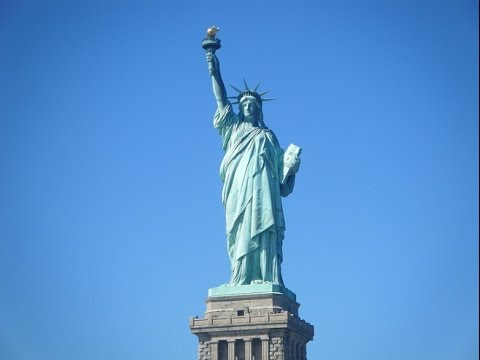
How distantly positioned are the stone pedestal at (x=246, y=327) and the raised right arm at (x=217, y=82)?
9.36 m

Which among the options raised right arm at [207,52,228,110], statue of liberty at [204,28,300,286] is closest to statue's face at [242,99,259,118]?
statue of liberty at [204,28,300,286]

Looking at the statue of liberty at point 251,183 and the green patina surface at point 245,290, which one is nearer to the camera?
the green patina surface at point 245,290

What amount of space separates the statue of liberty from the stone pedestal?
108 cm

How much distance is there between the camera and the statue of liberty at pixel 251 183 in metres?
60.4

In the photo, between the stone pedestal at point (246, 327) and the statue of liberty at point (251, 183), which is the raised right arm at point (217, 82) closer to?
the statue of liberty at point (251, 183)

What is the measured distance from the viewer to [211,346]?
193 ft

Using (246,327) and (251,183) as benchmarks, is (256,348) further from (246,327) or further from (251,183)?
(251,183)

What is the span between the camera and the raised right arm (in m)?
62.4

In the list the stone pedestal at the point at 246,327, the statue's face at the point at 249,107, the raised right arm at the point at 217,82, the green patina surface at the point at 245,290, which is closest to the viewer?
the stone pedestal at the point at 246,327

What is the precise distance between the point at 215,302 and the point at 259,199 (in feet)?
17.7

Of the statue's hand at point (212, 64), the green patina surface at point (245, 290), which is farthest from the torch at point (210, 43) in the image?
the green patina surface at point (245, 290)

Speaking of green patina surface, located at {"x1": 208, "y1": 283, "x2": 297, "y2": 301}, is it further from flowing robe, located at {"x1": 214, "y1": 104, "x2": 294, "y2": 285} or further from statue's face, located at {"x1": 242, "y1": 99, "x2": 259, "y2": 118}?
statue's face, located at {"x1": 242, "y1": 99, "x2": 259, "y2": 118}

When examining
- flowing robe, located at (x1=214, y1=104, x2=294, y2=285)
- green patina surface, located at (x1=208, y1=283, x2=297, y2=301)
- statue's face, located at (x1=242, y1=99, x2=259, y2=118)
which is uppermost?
statue's face, located at (x1=242, y1=99, x2=259, y2=118)

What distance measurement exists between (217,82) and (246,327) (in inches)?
484
